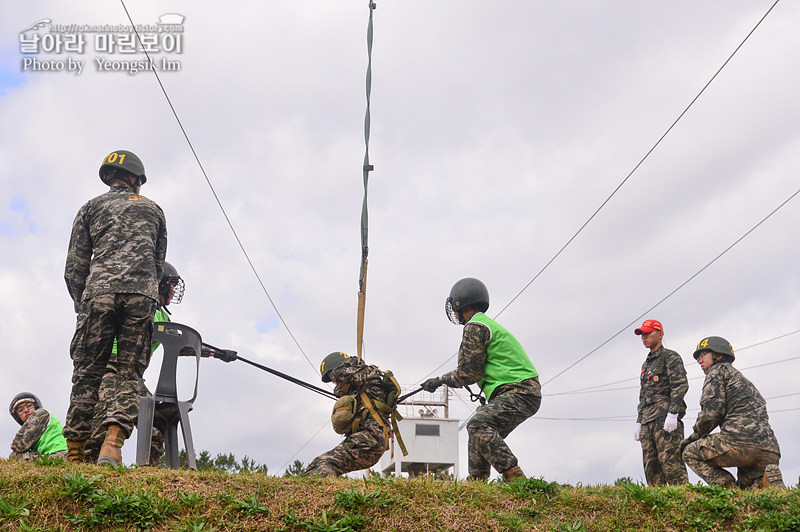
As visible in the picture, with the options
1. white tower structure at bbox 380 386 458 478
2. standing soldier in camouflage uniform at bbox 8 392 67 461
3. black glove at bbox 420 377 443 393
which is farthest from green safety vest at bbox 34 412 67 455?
white tower structure at bbox 380 386 458 478

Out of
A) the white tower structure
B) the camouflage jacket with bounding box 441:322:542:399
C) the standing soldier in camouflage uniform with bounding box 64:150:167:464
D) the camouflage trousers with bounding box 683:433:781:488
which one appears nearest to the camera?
the standing soldier in camouflage uniform with bounding box 64:150:167:464

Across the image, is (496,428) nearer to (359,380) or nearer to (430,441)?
(359,380)

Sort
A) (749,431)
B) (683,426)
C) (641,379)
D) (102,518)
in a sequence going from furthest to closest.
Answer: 1. (641,379)
2. (683,426)
3. (749,431)
4. (102,518)

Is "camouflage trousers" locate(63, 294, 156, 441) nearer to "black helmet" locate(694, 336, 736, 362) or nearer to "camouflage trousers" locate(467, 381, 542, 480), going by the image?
"camouflage trousers" locate(467, 381, 542, 480)

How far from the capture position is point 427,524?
5934 mm

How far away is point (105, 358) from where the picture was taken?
7.27 m

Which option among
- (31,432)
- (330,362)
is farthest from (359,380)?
(31,432)

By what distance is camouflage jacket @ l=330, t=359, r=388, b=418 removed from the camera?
888cm

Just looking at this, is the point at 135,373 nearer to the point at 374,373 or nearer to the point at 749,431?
the point at 374,373

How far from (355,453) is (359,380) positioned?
883mm

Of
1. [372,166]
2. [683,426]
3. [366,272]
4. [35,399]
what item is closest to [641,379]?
[683,426]

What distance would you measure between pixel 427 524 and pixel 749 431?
5034 mm

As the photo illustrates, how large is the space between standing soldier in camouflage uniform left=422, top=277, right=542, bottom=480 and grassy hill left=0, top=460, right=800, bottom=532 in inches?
36.4

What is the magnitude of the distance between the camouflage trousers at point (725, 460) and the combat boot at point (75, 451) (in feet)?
23.1
